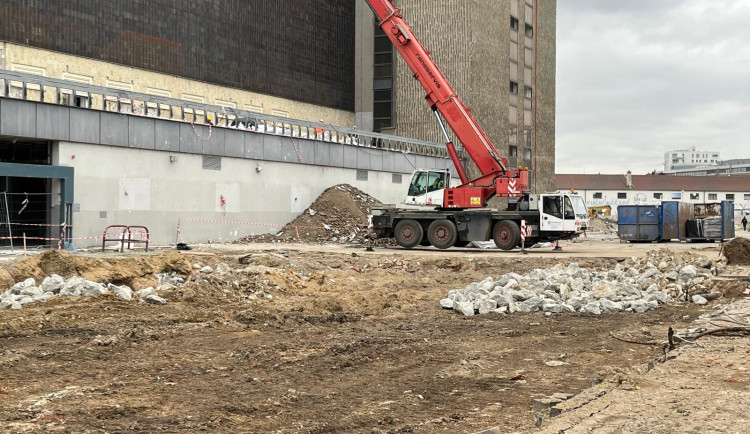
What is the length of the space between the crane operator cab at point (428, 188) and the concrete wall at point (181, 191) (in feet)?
25.8

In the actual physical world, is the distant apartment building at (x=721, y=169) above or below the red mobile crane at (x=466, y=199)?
above

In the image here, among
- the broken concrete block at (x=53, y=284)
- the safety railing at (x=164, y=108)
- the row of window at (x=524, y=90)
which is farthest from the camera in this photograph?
the row of window at (x=524, y=90)

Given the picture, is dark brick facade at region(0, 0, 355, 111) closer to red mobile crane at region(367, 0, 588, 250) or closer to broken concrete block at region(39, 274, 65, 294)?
red mobile crane at region(367, 0, 588, 250)

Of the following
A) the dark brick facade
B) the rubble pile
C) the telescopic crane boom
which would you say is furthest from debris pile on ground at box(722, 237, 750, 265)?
the dark brick facade

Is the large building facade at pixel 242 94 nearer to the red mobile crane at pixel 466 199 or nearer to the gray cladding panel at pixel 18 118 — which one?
the gray cladding panel at pixel 18 118

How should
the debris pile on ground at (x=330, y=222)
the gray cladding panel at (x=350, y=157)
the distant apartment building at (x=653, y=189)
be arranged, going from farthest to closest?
1. the distant apartment building at (x=653, y=189)
2. the gray cladding panel at (x=350, y=157)
3. the debris pile on ground at (x=330, y=222)

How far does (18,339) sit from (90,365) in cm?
262

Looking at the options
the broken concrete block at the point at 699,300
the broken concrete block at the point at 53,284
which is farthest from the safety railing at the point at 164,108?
the broken concrete block at the point at 699,300

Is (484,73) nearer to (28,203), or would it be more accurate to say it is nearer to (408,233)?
(408,233)

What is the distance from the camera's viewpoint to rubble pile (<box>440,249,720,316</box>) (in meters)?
15.4

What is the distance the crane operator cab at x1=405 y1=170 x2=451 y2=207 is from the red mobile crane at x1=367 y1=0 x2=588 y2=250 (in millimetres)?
41

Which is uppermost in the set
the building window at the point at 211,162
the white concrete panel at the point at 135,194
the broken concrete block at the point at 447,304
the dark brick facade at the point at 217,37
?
the dark brick facade at the point at 217,37

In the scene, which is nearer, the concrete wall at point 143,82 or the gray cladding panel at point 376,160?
the concrete wall at point 143,82

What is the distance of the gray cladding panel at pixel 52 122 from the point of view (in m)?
26.7
